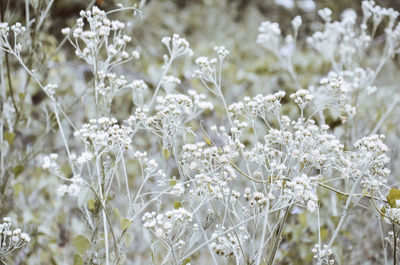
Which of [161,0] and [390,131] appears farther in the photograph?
[161,0]

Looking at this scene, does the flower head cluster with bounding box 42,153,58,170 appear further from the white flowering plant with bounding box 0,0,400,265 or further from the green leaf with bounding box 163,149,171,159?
the green leaf with bounding box 163,149,171,159

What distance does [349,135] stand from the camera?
5.69 ft

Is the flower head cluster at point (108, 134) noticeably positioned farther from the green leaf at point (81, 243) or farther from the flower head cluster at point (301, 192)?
the flower head cluster at point (301, 192)

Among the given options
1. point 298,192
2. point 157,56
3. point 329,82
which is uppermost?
point 329,82

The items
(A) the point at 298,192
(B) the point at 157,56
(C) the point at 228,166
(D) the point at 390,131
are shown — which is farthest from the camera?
(B) the point at 157,56

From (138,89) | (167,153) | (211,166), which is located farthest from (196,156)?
(138,89)

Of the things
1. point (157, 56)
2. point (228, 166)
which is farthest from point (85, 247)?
point (157, 56)

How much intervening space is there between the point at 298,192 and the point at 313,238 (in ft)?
2.81

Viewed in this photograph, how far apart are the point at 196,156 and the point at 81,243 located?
1.10 ft

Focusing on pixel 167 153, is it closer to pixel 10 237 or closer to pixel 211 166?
pixel 211 166

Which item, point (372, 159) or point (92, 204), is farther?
point (92, 204)

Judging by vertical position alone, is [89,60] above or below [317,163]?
above

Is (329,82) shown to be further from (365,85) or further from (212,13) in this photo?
(212,13)

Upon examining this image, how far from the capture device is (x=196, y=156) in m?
0.94
